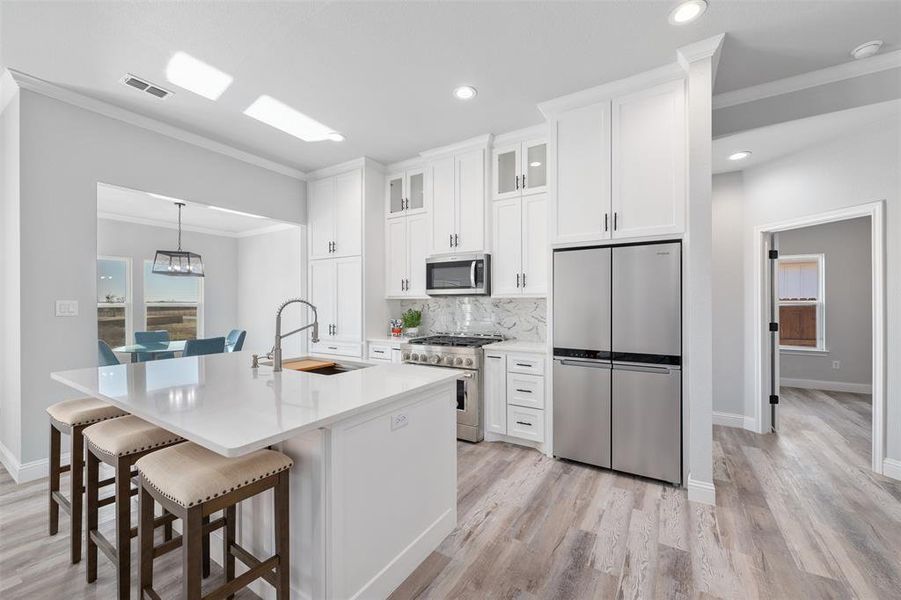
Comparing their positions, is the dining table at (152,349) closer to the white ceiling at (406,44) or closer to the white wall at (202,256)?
the white wall at (202,256)

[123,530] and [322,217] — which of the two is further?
[322,217]

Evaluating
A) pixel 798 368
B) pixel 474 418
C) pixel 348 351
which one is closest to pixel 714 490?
pixel 474 418

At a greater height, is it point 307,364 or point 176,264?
point 176,264

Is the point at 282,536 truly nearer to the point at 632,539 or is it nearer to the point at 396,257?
the point at 632,539

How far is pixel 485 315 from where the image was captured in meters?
4.31

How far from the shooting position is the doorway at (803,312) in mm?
2895

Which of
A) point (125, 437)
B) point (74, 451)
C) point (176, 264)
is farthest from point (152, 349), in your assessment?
point (125, 437)

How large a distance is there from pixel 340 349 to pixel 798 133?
4.64 meters

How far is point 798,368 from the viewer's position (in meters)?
5.60

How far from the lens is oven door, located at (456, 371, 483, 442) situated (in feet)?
11.7

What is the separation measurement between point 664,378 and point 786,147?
2357 millimetres

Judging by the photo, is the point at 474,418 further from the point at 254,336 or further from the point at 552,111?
the point at 254,336

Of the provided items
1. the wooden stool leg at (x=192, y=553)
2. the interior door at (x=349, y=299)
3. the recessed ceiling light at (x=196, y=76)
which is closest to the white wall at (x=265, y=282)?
the interior door at (x=349, y=299)

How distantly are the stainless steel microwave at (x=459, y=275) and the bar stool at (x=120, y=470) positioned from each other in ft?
8.66
